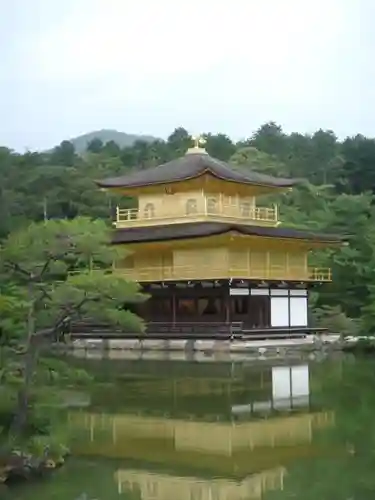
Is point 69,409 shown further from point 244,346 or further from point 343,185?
point 343,185

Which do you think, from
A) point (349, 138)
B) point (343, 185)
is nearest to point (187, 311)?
point (343, 185)

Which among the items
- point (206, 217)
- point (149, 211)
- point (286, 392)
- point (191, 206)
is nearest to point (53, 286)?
point (286, 392)

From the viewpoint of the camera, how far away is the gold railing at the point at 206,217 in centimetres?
3195

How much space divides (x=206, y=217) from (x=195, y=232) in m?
2.10

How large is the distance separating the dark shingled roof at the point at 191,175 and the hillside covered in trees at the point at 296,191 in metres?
3.88

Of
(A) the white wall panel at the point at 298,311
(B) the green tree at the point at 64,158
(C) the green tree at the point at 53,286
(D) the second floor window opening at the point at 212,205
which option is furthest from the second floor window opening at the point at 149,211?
(B) the green tree at the point at 64,158

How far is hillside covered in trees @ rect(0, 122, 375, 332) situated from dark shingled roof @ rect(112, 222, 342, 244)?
2850mm

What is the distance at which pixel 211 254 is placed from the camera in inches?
1169

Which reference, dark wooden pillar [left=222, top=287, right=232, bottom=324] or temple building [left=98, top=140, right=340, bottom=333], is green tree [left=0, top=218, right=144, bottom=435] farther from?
dark wooden pillar [left=222, top=287, right=232, bottom=324]

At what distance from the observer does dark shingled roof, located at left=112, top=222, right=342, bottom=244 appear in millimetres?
29094

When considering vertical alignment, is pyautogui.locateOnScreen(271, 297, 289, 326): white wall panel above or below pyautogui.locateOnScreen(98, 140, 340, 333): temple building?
below

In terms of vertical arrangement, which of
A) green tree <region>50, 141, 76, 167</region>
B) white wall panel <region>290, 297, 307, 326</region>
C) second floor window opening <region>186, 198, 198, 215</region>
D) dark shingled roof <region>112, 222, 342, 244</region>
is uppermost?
green tree <region>50, 141, 76, 167</region>

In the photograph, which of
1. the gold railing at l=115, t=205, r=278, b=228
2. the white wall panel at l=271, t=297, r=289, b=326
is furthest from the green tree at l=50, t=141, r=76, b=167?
the white wall panel at l=271, t=297, r=289, b=326

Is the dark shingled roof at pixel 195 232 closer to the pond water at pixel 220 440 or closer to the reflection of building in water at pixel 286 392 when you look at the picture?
the reflection of building in water at pixel 286 392
